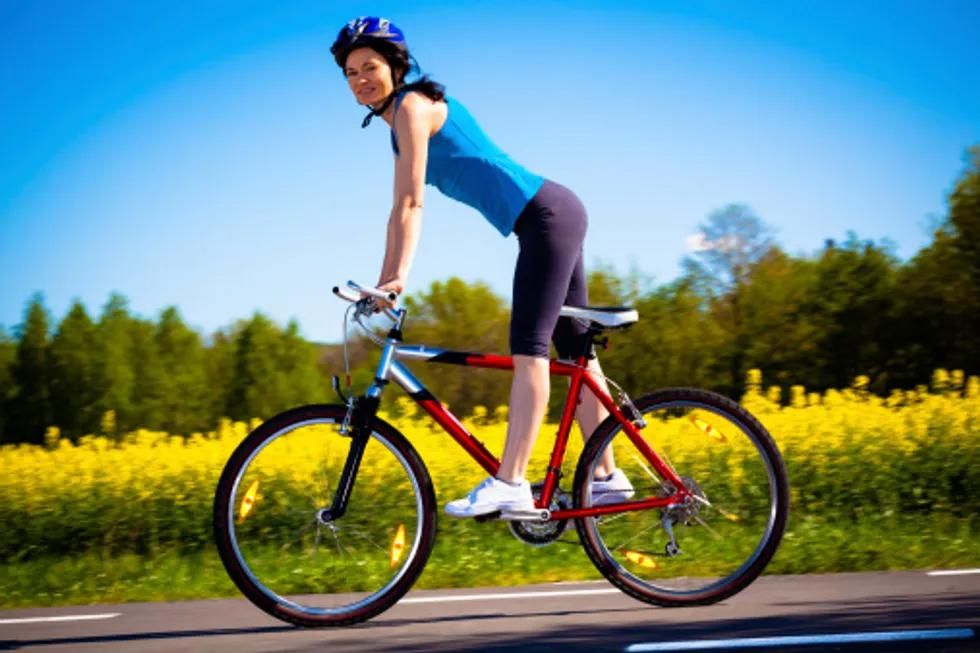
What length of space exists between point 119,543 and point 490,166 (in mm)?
5325

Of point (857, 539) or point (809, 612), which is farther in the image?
point (857, 539)

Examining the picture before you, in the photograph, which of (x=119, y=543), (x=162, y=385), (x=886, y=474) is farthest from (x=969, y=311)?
(x=162, y=385)

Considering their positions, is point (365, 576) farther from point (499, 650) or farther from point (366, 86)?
point (366, 86)

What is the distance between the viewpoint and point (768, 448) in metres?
4.77

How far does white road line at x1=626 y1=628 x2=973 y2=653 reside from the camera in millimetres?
3971

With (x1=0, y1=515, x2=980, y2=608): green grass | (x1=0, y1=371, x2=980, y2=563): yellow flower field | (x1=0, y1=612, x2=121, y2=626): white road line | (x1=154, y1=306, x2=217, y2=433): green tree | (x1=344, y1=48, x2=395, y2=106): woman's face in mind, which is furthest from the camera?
(x1=154, y1=306, x2=217, y2=433): green tree

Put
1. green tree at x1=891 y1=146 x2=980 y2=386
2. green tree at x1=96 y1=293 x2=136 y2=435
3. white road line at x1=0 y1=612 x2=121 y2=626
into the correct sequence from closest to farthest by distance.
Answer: white road line at x1=0 y1=612 x2=121 y2=626 → green tree at x1=891 y1=146 x2=980 y2=386 → green tree at x1=96 y1=293 x2=136 y2=435

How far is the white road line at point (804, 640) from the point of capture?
3.97 meters

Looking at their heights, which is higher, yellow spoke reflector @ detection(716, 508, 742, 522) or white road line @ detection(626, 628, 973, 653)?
yellow spoke reflector @ detection(716, 508, 742, 522)

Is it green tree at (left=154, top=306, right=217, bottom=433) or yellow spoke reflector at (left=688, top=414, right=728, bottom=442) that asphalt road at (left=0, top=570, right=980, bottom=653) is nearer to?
yellow spoke reflector at (left=688, top=414, right=728, bottom=442)

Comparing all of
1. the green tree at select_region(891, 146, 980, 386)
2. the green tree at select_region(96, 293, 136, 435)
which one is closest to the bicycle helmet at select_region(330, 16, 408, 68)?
the green tree at select_region(891, 146, 980, 386)

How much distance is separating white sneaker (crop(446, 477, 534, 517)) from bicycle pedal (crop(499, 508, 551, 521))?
0.04ft

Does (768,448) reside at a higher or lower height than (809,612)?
higher

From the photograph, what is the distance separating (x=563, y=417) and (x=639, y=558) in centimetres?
64
